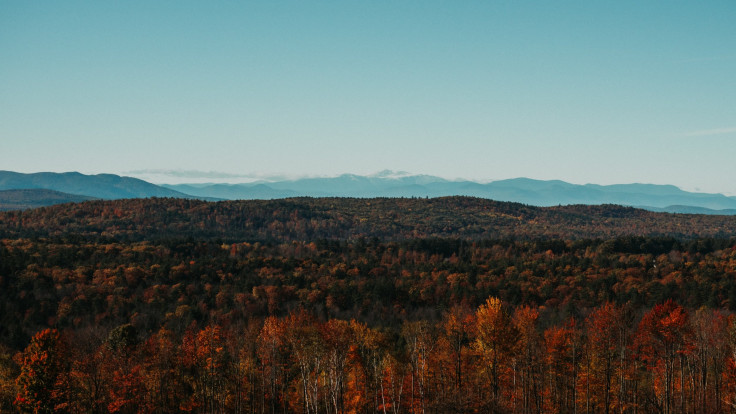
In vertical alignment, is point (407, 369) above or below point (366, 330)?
below

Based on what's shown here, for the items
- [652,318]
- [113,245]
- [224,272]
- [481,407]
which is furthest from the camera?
[113,245]

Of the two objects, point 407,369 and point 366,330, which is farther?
point 366,330

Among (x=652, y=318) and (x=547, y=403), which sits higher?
(x=652, y=318)

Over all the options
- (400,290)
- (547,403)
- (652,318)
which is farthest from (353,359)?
(400,290)

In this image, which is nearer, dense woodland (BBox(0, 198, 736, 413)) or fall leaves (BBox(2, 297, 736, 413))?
fall leaves (BBox(2, 297, 736, 413))

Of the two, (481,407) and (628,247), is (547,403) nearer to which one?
(481,407)

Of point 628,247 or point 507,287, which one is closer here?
point 507,287

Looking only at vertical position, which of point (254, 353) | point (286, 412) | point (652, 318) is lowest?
point (286, 412)

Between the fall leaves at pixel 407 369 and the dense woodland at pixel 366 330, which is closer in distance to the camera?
the fall leaves at pixel 407 369
